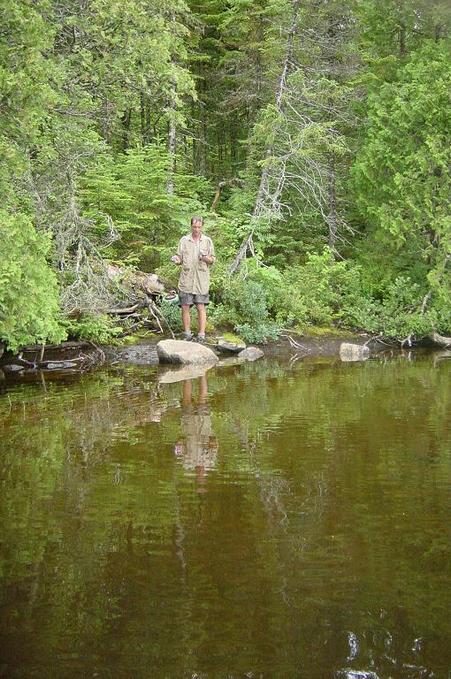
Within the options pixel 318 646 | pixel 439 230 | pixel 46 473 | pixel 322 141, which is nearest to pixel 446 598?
pixel 318 646

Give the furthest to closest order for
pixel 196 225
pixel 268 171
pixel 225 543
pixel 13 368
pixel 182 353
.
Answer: pixel 268 171
pixel 196 225
pixel 182 353
pixel 13 368
pixel 225 543

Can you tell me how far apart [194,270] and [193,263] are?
0.13 m

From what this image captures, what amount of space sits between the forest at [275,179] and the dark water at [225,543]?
3596 mm

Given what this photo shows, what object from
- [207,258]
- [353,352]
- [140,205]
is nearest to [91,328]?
[207,258]

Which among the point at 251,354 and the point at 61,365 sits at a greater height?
the point at 61,365

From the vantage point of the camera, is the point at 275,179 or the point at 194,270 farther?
the point at 275,179

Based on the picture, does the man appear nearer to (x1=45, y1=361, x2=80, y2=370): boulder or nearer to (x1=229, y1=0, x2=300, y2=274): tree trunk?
(x1=45, y1=361, x2=80, y2=370): boulder

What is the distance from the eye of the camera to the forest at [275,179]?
10094 millimetres

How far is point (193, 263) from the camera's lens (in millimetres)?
13031

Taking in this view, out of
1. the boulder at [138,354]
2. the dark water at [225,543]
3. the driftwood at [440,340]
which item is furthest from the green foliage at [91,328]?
the driftwood at [440,340]

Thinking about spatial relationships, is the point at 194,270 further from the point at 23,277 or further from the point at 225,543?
the point at 225,543

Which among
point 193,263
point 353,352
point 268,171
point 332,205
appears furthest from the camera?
point 332,205

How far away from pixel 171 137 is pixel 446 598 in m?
17.5

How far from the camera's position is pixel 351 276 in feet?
54.1
